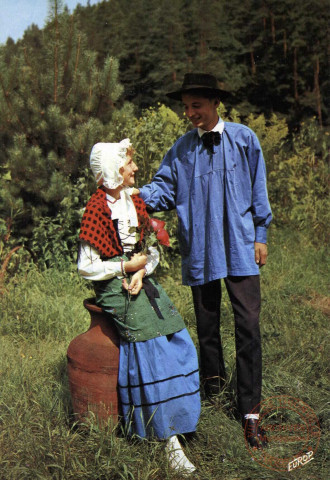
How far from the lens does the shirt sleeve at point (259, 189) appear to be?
117 inches

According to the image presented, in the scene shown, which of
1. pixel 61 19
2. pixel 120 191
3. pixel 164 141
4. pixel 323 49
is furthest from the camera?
pixel 323 49

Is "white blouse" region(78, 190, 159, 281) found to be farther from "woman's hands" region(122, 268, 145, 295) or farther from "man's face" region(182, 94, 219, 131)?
"man's face" region(182, 94, 219, 131)

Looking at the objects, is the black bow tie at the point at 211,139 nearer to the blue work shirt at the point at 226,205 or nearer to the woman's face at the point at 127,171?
the blue work shirt at the point at 226,205

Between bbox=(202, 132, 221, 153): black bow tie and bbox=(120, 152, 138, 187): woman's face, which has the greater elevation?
bbox=(202, 132, 221, 153): black bow tie

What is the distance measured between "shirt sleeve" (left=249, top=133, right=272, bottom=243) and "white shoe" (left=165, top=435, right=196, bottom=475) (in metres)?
1.16

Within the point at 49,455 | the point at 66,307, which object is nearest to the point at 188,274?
the point at 49,455

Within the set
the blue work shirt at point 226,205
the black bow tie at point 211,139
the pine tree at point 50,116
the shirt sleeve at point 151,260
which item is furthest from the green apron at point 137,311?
the pine tree at point 50,116

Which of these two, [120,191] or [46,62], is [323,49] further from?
[120,191]

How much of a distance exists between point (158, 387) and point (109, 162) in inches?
44.5

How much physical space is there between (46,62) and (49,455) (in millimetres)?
4092

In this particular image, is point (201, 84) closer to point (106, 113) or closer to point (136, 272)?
point (136, 272)

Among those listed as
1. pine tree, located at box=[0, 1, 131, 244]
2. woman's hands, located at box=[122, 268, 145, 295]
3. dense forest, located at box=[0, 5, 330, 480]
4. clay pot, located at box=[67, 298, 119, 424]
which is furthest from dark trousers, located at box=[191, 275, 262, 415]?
pine tree, located at box=[0, 1, 131, 244]

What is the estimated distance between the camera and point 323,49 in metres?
12.5

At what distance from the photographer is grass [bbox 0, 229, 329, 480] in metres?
2.61
